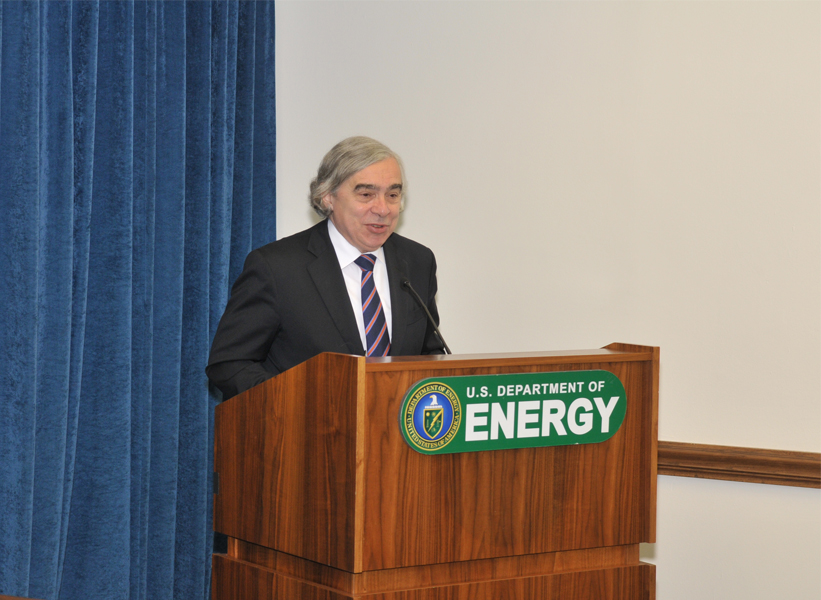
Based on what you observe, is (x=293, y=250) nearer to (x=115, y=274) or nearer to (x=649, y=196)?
(x=115, y=274)

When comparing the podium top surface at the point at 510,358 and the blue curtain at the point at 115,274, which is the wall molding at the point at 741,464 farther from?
the blue curtain at the point at 115,274

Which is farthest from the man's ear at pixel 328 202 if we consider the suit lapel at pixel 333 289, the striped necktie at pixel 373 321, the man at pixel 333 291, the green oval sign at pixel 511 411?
the green oval sign at pixel 511 411

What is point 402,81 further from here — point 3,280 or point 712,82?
point 3,280

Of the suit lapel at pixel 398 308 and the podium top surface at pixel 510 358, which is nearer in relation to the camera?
the podium top surface at pixel 510 358

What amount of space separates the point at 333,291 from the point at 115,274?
34.9 inches

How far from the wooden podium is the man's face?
0.64 meters

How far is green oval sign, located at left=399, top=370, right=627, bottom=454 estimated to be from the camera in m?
1.61

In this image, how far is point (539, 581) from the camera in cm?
173

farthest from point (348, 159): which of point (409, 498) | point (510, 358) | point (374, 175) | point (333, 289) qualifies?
point (409, 498)

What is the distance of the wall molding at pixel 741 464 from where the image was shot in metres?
2.79

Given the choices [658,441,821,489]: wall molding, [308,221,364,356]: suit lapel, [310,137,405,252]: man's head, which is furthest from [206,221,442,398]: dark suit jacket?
[658,441,821,489]: wall molding

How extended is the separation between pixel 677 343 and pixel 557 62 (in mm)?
1097

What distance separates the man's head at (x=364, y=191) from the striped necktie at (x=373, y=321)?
0.40ft

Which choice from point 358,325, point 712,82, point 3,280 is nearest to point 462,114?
point 712,82
